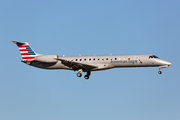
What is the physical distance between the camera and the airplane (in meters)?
42.4

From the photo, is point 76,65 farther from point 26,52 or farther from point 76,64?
point 26,52

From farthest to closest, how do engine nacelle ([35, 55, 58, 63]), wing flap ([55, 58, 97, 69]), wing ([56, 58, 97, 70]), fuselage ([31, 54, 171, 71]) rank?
engine nacelle ([35, 55, 58, 63]), wing ([56, 58, 97, 70]), wing flap ([55, 58, 97, 69]), fuselage ([31, 54, 171, 71])

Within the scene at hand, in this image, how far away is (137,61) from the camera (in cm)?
4238

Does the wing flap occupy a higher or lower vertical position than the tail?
lower

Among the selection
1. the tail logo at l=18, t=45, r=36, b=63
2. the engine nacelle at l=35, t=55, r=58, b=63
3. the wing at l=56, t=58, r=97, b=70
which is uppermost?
the tail logo at l=18, t=45, r=36, b=63

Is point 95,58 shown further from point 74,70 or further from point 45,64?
point 45,64

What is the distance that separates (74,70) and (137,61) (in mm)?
9437

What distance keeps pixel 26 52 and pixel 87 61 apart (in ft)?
32.3

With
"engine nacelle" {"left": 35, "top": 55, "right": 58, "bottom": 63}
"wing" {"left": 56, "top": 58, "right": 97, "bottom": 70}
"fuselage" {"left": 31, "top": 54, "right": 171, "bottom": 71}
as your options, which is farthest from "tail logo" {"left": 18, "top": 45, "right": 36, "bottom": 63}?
"fuselage" {"left": 31, "top": 54, "right": 171, "bottom": 71}

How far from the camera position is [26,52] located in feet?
153

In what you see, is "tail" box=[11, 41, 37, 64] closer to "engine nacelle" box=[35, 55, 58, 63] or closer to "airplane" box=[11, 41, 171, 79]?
"airplane" box=[11, 41, 171, 79]

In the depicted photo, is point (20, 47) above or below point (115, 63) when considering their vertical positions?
above

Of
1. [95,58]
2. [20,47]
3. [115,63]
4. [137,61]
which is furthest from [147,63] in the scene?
[20,47]

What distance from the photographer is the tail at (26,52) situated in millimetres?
46469
